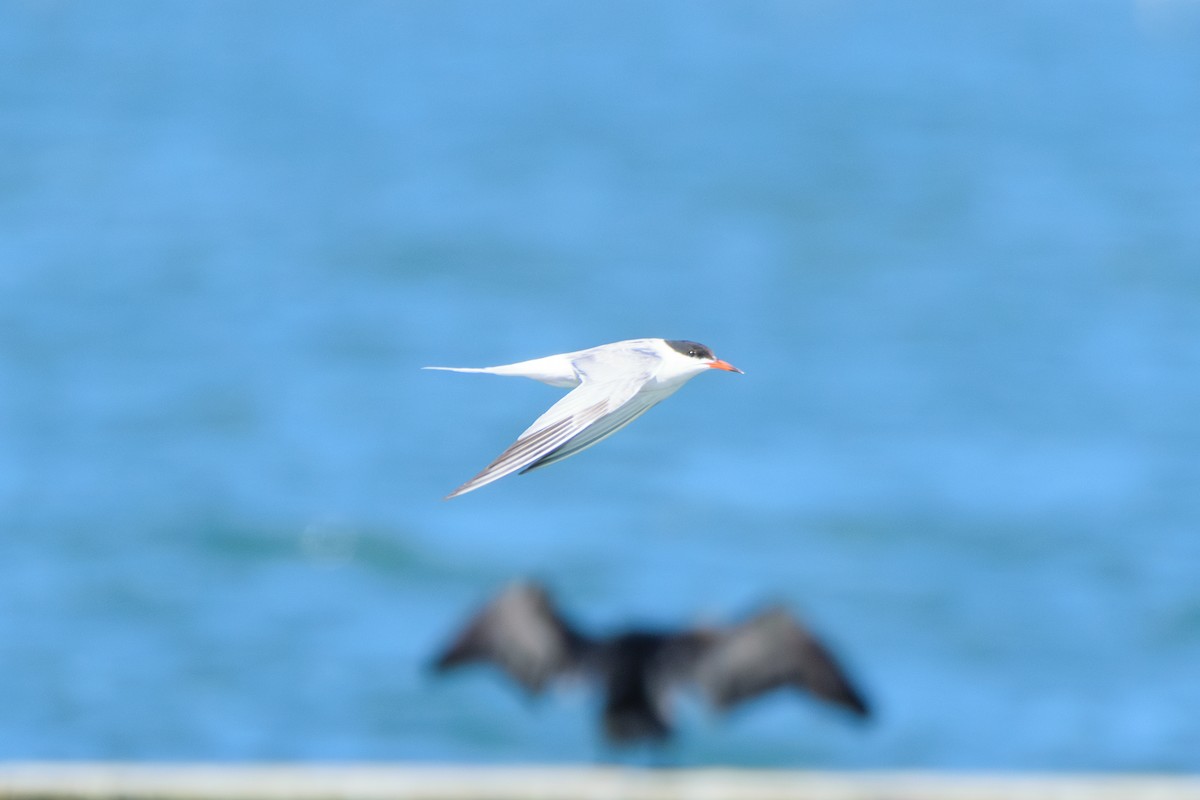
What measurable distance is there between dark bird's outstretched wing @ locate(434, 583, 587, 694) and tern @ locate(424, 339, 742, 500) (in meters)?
7.10

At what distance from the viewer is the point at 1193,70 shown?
52719 millimetres

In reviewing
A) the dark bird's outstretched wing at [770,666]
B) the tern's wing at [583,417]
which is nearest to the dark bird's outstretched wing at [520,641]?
the dark bird's outstretched wing at [770,666]

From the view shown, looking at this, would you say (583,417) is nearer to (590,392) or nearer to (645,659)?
(590,392)

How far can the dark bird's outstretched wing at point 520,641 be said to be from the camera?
10.3 m

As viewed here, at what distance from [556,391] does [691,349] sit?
22.2 metres

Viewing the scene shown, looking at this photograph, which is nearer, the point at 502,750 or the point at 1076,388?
the point at 502,750

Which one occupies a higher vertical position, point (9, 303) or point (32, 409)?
point (9, 303)

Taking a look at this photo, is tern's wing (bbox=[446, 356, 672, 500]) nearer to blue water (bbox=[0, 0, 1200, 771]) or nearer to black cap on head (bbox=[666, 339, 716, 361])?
black cap on head (bbox=[666, 339, 716, 361])

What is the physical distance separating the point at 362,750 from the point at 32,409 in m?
15.4

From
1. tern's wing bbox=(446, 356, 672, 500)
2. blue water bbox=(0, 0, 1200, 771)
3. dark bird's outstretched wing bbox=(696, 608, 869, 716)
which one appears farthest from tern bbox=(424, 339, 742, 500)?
blue water bbox=(0, 0, 1200, 771)

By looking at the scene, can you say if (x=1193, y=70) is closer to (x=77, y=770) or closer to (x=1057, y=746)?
(x=1057, y=746)

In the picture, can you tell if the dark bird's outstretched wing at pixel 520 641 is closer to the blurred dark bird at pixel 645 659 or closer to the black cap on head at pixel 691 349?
the blurred dark bird at pixel 645 659

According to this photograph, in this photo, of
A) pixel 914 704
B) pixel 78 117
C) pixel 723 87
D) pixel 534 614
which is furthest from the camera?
pixel 723 87

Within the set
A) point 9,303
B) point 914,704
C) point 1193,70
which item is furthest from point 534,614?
point 1193,70
